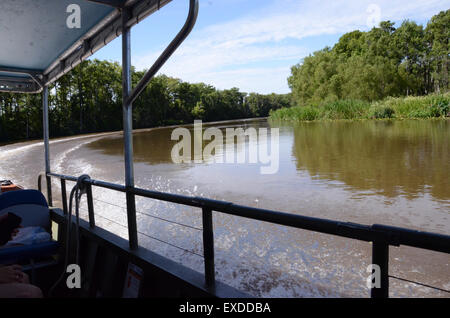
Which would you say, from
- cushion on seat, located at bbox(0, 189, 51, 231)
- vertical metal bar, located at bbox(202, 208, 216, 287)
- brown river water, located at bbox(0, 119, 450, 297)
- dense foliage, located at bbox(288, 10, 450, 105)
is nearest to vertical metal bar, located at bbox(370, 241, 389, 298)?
vertical metal bar, located at bbox(202, 208, 216, 287)

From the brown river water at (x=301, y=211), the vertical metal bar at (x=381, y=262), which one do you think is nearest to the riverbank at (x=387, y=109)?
the brown river water at (x=301, y=211)

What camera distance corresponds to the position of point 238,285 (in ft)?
12.3

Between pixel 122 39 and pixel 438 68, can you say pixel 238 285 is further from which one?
pixel 438 68

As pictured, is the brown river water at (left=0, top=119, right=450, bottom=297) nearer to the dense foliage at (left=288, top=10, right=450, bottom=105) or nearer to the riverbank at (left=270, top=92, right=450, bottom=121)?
the riverbank at (left=270, top=92, right=450, bottom=121)

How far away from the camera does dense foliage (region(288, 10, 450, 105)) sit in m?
44.4

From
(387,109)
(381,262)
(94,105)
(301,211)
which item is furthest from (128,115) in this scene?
(94,105)

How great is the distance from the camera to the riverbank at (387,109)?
89.5ft

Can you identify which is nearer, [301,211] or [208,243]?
[208,243]

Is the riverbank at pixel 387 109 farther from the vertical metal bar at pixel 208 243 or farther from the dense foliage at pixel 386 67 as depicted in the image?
the vertical metal bar at pixel 208 243

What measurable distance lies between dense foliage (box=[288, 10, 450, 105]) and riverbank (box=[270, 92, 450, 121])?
30.0ft

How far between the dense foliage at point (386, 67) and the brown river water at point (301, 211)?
113 feet

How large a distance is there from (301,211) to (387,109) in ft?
93.1

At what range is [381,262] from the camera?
1.26 meters

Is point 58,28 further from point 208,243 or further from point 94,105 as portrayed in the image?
point 94,105
